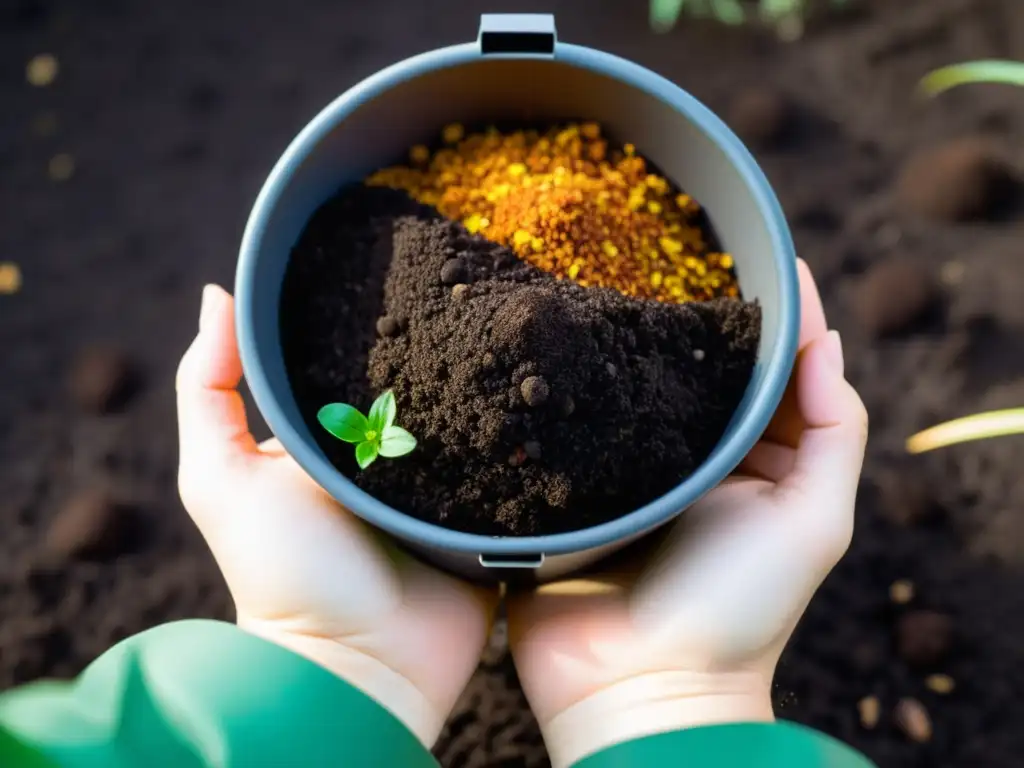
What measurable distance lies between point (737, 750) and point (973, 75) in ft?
2.67

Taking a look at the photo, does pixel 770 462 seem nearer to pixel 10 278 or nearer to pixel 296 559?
pixel 296 559

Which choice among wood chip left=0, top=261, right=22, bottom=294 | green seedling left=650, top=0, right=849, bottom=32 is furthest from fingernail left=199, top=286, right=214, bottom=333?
green seedling left=650, top=0, right=849, bottom=32

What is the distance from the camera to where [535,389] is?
0.65 m

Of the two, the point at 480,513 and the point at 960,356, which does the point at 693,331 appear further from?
the point at 960,356

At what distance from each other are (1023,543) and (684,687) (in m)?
0.61

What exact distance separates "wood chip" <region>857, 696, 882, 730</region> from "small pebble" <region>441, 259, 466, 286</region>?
2.48 feet

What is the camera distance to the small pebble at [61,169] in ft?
4.19

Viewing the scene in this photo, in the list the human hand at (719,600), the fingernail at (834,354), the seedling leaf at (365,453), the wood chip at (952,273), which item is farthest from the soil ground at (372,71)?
the seedling leaf at (365,453)

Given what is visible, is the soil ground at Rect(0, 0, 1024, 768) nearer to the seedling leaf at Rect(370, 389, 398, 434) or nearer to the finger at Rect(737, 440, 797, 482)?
the finger at Rect(737, 440, 797, 482)

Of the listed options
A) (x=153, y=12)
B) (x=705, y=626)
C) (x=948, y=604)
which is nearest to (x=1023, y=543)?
(x=948, y=604)

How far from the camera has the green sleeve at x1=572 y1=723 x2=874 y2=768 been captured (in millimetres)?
688

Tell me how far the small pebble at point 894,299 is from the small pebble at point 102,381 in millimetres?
956

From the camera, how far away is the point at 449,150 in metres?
0.83

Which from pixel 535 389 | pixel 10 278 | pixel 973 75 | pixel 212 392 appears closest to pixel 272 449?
pixel 212 392
